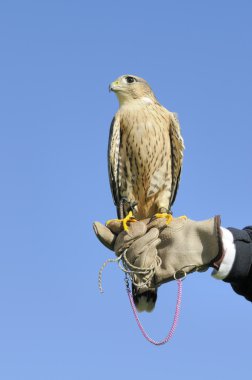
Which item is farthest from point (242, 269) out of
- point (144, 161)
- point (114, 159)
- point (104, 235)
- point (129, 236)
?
point (114, 159)

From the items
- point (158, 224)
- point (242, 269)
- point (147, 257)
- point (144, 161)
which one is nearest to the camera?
point (242, 269)

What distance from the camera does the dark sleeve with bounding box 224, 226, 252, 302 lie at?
10.3 feet

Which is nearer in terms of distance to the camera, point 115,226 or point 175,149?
point 115,226

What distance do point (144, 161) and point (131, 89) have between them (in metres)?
1.00

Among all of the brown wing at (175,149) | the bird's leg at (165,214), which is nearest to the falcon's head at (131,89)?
the brown wing at (175,149)

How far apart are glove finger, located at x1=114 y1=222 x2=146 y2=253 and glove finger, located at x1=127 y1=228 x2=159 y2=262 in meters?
0.07

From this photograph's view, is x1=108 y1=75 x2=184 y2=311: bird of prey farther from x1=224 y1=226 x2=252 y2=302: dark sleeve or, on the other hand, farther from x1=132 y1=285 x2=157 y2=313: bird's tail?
x1=224 y1=226 x2=252 y2=302: dark sleeve

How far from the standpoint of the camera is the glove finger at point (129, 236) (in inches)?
154

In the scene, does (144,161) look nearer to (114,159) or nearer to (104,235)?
(114,159)

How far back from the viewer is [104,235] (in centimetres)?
409

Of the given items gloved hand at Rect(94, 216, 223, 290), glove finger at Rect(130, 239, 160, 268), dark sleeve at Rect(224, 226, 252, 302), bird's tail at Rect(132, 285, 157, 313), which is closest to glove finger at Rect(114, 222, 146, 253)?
gloved hand at Rect(94, 216, 223, 290)

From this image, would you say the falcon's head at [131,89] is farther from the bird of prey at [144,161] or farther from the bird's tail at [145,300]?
the bird's tail at [145,300]

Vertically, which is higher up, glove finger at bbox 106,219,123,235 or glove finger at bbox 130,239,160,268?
glove finger at bbox 106,219,123,235

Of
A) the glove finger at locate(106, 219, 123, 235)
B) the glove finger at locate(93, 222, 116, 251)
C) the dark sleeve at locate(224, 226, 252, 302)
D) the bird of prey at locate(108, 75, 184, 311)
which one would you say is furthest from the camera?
the bird of prey at locate(108, 75, 184, 311)
